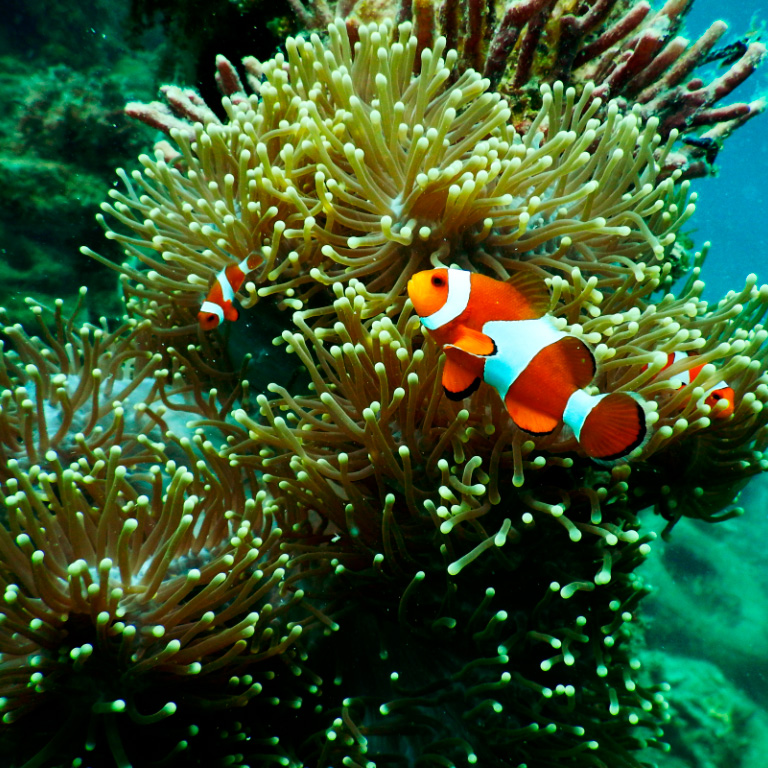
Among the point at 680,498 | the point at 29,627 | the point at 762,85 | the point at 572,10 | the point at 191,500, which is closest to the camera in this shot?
the point at 29,627

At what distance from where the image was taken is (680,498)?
6.74 ft

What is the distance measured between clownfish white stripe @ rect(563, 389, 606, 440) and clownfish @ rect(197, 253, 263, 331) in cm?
131

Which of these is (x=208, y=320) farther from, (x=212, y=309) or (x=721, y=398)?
(x=721, y=398)

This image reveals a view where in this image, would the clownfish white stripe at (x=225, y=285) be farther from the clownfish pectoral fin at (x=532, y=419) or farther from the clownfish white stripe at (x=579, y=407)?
the clownfish white stripe at (x=579, y=407)

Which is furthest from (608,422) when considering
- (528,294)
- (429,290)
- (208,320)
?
(208,320)

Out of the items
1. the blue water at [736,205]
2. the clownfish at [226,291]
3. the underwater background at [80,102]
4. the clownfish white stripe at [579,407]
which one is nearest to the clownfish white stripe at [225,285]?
the clownfish at [226,291]

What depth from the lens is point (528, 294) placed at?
1495mm

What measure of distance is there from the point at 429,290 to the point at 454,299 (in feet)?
0.22

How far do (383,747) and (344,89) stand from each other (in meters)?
2.27

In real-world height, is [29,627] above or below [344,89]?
below

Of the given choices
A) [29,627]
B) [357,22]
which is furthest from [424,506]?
[357,22]

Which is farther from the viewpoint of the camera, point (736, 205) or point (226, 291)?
point (736, 205)

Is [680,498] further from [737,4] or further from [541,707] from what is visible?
[737,4]

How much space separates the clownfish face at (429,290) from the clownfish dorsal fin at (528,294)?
0.19m
